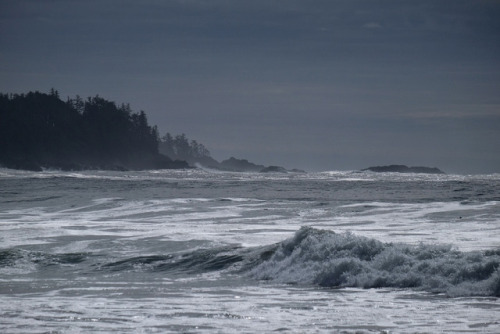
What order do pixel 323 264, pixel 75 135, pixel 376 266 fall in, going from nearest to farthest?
pixel 376 266
pixel 323 264
pixel 75 135

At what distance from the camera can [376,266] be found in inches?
714

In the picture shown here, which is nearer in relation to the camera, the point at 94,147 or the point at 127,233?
the point at 127,233

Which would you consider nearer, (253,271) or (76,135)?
(253,271)

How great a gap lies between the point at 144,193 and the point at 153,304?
35028 millimetres

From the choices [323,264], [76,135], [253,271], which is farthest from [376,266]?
[76,135]

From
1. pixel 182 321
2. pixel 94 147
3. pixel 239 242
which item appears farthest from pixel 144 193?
pixel 94 147

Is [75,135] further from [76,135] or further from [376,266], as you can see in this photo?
[376,266]

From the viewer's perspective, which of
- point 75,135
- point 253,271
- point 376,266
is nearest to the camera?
point 376,266

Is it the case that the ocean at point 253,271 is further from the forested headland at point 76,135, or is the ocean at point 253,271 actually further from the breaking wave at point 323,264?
the forested headland at point 76,135

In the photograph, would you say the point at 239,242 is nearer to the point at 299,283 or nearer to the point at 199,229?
the point at 199,229

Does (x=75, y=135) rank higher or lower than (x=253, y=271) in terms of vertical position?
higher

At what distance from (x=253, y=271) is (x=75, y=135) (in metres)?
144

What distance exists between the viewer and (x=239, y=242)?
80.4ft

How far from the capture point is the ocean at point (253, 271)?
12.9 m
